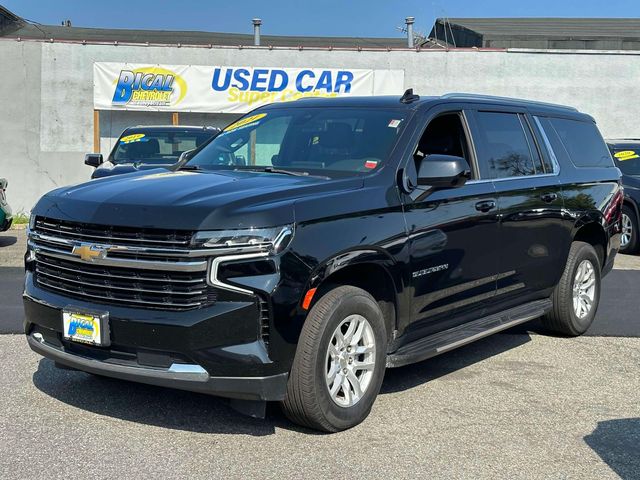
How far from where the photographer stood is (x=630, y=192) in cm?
1242

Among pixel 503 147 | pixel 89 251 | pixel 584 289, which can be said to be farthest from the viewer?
pixel 584 289

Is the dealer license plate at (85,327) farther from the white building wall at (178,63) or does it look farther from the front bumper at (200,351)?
the white building wall at (178,63)

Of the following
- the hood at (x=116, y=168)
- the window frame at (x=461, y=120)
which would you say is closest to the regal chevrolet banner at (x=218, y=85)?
the hood at (x=116, y=168)

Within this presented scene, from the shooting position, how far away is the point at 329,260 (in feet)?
14.4

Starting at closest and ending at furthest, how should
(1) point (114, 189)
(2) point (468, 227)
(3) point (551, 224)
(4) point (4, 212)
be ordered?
1. (1) point (114, 189)
2. (2) point (468, 227)
3. (3) point (551, 224)
4. (4) point (4, 212)

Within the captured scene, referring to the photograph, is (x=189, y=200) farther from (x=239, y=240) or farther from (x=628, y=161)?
(x=628, y=161)

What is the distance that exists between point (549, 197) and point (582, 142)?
1.16m

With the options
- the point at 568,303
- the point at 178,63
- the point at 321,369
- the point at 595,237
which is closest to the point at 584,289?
the point at 568,303

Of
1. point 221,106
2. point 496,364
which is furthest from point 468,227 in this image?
point 221,106

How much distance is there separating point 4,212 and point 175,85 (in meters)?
6.97

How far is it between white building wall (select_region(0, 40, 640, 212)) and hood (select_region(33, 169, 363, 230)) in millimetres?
13274

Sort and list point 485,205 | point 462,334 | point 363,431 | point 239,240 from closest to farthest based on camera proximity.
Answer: point 239,240 → point 363,431 → point 462,334 → point 485,205

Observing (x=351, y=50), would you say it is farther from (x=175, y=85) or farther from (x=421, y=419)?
(x=421, y=419)

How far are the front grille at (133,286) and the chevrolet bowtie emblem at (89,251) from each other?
0.17 feet
